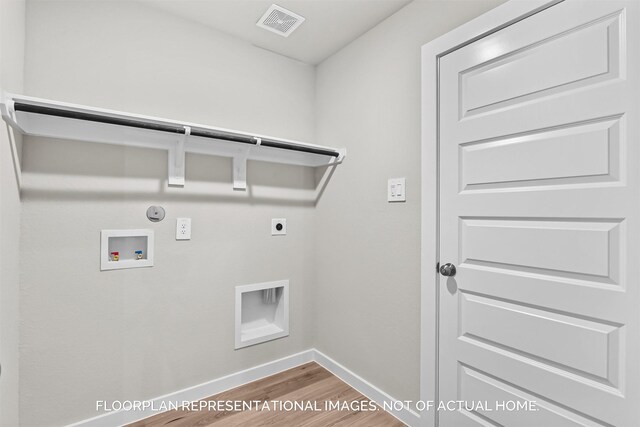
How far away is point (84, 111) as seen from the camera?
4.44ft

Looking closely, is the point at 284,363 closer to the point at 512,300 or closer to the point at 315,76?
the point at 512,300

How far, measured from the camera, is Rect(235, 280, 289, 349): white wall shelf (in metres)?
2.11

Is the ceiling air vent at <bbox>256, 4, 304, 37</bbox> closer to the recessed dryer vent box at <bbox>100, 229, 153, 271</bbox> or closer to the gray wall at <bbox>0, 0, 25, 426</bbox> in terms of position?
the gray wall at <bbox>0, 0, 25, 426</bbox>

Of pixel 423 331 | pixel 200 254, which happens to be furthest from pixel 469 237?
pixel 200 254

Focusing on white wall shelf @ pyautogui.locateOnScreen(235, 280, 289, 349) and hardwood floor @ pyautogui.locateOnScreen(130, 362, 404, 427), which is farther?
white wall shelf @ pyautogui.locateOnScreen(235, 280, 289, 349)

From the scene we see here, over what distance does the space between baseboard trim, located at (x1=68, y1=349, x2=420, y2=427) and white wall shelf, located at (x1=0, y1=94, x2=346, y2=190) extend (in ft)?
4.06

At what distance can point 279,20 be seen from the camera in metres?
1.83

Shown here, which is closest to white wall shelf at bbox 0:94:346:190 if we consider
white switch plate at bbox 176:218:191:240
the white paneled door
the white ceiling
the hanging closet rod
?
the hanging closet rod

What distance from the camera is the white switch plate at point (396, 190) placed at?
1681mm

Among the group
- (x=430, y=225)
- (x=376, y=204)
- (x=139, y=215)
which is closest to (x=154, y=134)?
(x=139, y=215)

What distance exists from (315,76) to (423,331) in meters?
1.95

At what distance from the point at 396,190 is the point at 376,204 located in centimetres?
18

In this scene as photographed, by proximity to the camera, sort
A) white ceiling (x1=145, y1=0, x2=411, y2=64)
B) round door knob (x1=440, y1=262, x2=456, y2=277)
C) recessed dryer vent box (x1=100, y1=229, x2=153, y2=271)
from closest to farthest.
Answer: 1. round door knob (x1=440, y1=262, x2=456, y2=277)
2. recessed dryer vent box (x1=100, y1=229, x2=153, y2=271)
3. white ceiling (x1=145, y1=0, x2=411, y2=64)

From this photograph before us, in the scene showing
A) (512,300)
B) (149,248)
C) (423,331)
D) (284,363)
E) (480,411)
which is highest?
(149,248)
